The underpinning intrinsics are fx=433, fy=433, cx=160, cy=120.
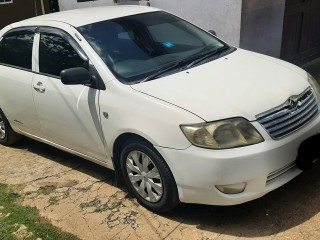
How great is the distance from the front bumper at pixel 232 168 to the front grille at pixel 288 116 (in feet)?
0.18

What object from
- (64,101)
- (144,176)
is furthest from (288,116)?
(64,101)

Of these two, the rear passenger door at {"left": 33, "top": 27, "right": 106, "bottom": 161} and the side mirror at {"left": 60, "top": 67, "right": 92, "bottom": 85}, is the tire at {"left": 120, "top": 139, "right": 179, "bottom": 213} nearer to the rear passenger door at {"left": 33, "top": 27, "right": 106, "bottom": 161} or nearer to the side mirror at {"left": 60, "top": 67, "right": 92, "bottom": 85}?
the rear passenger door at {"left": 33, "top": 27, "right": 106, "bottom": 161}

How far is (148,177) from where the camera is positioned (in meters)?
3.62

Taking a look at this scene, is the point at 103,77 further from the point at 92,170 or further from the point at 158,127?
the point at 92,170

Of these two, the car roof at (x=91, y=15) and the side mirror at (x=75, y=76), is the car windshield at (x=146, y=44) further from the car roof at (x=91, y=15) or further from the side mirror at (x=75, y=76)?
the side mirror at (x=75, y=76)

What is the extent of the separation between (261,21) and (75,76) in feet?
12.9

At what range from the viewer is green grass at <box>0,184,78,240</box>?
3.59 m

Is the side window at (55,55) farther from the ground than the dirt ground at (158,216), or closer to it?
farther from the ground

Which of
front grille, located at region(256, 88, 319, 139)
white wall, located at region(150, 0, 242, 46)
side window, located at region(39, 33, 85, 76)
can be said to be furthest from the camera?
white wall, located at region(150, 0, 242, 46)

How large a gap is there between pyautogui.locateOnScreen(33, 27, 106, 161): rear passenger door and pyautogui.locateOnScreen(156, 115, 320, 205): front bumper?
916mm

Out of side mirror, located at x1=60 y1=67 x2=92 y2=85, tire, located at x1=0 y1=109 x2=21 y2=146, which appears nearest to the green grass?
side mirror, located at x1=60 y1=67 x2=92 y2=85

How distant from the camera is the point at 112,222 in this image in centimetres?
367

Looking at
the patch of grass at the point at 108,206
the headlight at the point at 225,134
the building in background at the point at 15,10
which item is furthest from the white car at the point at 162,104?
the building in background at the point at 15,10

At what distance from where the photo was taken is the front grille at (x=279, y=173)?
3.30 meters
